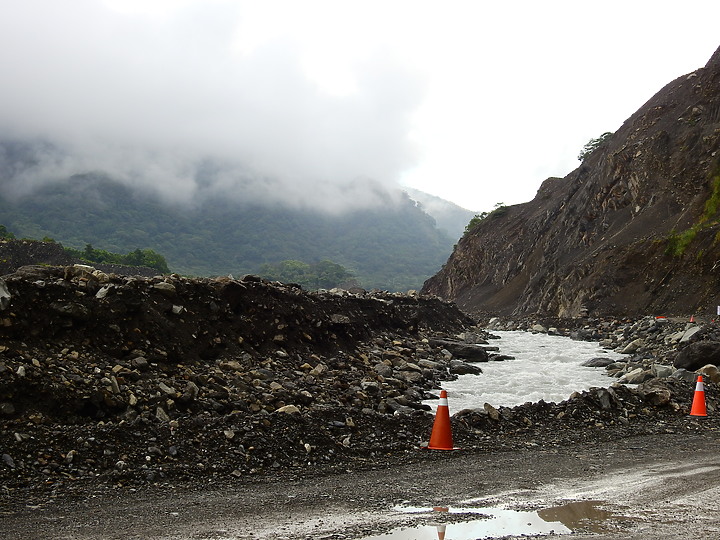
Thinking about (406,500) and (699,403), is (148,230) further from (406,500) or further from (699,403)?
(406,500)

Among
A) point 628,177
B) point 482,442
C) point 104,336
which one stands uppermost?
point 628,177

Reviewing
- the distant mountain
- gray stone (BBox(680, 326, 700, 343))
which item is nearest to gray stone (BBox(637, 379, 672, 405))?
gray stone (BBox(680, 326, 700, 343))

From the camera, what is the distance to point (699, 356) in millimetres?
13289

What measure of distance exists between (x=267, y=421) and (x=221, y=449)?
939 millimetres

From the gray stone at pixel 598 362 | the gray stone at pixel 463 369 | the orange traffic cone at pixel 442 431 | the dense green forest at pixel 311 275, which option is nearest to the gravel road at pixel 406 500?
the orange traffic cone at pixel 442 431

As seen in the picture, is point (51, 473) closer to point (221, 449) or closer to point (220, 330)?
point (221, 449)

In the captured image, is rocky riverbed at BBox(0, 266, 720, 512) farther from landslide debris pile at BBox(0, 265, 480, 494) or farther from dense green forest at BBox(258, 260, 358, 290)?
dense green forest at BBox(258, 260, 358, 290)

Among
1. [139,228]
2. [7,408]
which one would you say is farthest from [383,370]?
[139,228]

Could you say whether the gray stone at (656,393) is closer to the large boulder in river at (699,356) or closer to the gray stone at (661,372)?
the gray stone at (661,372)

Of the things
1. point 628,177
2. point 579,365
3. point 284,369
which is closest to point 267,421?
point 284,369

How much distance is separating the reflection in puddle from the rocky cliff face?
26839 mm

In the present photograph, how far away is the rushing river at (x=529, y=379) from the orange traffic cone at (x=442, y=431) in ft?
8.61

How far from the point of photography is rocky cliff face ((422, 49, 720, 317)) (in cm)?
3275

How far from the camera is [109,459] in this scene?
6.62 meters
